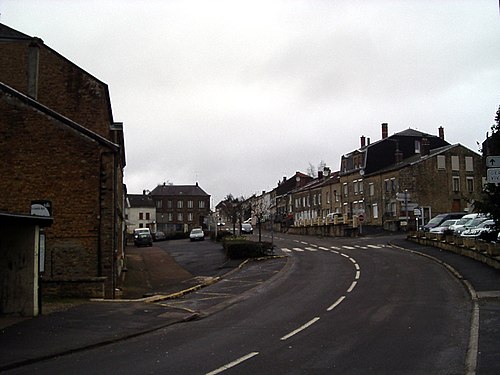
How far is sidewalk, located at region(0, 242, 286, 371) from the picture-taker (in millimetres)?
11867

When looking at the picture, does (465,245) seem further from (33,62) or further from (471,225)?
(33,62)

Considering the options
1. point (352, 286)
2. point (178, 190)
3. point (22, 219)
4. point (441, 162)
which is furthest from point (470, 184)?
point (178, 190)

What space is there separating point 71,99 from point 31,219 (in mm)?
14775

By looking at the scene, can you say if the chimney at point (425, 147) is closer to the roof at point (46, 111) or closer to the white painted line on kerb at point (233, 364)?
the roof at point (46, 111)

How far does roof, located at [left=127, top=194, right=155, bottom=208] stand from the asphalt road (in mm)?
102715

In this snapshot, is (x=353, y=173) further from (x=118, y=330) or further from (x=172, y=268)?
(x=118, y=330)

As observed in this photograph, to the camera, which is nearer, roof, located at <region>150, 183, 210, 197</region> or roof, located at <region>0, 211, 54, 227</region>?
roof, located at <region>0, 211, 54, 227</region>

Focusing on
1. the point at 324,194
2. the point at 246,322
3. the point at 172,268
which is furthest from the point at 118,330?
the point at 324,194

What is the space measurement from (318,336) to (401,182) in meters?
53.7

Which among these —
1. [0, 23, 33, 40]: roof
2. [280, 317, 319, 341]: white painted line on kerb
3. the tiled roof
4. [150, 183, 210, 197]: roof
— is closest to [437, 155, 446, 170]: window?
[0, 23, 33, 40]: roof

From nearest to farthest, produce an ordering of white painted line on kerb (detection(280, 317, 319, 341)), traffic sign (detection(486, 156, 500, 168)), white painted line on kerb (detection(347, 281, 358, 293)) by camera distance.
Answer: white painted line on kerb (detection(280, 317, 319, 341)) < traffic sign (detection(486, 156, 500, 168)) < white painted line on kerb (detection(347, 281, 358, 293))

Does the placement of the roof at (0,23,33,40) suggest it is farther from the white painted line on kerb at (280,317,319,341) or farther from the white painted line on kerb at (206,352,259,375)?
the white painted line on kerb at (206,352,259,375)

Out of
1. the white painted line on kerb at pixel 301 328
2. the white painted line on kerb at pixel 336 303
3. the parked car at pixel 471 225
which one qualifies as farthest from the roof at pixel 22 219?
the parked car at pixel 471 225

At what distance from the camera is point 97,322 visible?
15.5m
